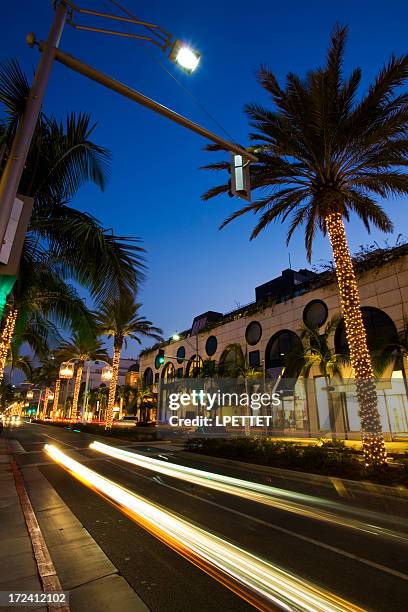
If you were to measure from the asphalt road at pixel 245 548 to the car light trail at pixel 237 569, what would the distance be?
145mm

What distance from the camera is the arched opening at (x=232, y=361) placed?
1087 inches

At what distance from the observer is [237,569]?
4.33 meters

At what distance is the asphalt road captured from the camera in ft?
12.3

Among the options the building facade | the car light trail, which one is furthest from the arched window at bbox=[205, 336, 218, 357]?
the car light trail

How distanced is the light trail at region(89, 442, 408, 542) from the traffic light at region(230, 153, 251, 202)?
638 cm

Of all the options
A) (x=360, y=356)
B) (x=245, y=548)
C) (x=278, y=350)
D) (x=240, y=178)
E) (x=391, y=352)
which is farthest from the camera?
(x=278, y=350)

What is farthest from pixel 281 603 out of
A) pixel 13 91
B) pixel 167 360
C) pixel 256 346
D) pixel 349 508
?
pixel 167 360

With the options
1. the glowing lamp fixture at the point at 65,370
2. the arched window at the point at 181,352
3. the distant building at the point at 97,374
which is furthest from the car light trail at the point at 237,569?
the distant building at the point at 97,374

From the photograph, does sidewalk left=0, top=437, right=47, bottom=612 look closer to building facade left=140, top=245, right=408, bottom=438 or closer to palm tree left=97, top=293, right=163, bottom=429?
building facade left=140, top=245, right=408, bottom=438

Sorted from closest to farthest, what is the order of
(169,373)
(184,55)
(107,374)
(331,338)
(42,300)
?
(184,55) < (42,300) < (331,338) < (107,374) < (169,373)

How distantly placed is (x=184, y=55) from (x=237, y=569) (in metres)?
7.19

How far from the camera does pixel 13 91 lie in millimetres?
7133

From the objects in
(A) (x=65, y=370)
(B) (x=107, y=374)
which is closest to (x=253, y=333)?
(B) (x=107, y=374)

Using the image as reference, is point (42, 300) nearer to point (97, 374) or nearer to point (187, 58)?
point (187, 58)
